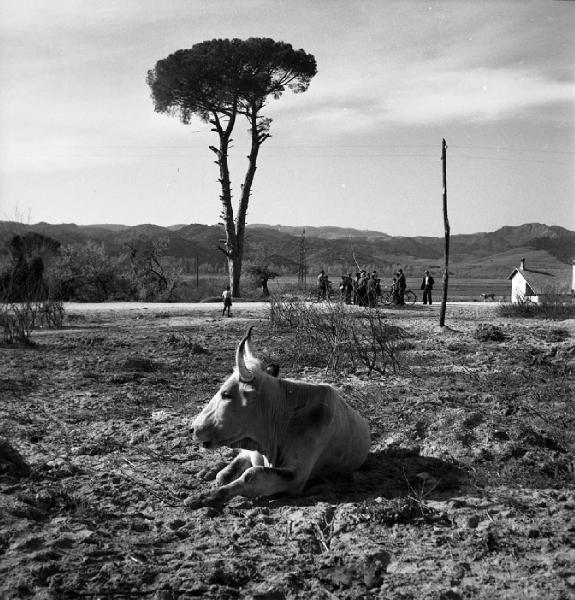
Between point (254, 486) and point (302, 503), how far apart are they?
402 mm

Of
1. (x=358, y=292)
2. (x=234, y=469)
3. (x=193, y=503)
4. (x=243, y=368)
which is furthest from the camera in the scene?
(x=358, y=292)

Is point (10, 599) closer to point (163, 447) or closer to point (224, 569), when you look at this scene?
point (224, 569)

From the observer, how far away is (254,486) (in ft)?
17.2

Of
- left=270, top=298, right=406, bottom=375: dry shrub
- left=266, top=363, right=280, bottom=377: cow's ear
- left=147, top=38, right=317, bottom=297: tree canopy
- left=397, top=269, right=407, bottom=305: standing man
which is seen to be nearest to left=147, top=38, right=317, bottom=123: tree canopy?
left=147, top=38, right=317, bottom=297: tree canopy

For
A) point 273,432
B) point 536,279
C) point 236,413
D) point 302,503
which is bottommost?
point 302,503

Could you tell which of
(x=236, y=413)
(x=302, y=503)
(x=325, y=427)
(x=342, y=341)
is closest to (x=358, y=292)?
(x=342, y=341)

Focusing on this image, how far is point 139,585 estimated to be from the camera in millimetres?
3928

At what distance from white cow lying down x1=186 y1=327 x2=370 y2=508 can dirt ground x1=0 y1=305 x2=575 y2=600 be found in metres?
0.17

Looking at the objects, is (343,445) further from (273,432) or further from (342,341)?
(342,341)

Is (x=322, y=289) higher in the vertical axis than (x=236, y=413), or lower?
higher

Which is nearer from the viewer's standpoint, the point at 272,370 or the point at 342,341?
the point at 272,370

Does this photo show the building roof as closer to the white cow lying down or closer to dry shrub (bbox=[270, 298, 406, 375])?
dry shrub (bbox=[270, 298, 406, 375])

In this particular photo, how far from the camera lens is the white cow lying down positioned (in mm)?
5344

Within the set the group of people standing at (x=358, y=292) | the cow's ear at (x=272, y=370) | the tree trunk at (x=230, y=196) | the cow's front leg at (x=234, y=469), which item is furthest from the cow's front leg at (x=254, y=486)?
the tree trunk at (x=230, y=196)
